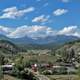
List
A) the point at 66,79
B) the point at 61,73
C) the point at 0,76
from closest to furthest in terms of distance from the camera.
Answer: the point at 0,76 → the point at 66,79 → the point at 61,73

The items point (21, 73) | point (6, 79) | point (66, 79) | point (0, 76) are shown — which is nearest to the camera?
point (0, 76)

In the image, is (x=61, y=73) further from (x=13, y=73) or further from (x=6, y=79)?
(x=6, y=79)

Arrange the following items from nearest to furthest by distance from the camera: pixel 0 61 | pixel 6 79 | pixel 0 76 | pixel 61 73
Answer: pixel 0 76 < pixel 6 79 < pixel 61 73 < pixel 0 61

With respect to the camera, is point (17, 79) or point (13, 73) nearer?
point (17, 79)

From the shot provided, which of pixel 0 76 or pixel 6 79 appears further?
pixel 6 79

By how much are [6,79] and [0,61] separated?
Result: 7242 centimetres

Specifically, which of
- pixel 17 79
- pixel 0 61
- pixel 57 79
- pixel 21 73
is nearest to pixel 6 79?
pixel 17 79

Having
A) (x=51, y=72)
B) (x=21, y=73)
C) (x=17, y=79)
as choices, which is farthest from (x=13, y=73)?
(x=51, y=72)

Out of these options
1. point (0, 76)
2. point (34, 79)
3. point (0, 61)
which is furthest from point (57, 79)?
point (0, 61)

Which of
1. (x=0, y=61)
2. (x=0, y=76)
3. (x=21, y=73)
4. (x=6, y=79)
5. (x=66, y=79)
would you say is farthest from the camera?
(x=0, y=61)

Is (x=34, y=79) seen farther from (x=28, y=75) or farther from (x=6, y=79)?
(x=6, y=79)

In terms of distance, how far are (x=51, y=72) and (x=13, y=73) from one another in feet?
145

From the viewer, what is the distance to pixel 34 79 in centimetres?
11119

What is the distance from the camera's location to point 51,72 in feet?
503
